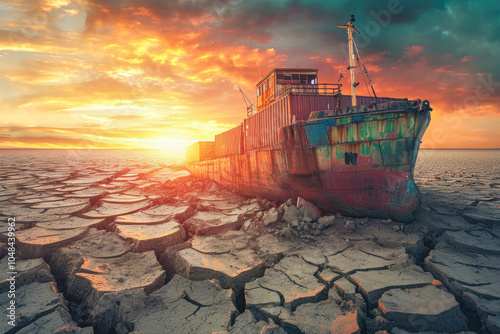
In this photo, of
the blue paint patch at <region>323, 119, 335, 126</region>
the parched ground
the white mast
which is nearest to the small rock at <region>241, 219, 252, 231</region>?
the parched ground

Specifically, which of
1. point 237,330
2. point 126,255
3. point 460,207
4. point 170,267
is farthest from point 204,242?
point 460,207

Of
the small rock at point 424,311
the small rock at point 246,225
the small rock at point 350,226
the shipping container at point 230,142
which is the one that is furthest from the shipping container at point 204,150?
the small rock at point 424,311

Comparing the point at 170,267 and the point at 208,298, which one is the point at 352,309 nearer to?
the point at 208,298

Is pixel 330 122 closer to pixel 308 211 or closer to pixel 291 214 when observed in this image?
pixel 308 211

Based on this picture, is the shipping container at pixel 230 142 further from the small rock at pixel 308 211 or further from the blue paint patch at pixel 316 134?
the small rock at pixel 308 211

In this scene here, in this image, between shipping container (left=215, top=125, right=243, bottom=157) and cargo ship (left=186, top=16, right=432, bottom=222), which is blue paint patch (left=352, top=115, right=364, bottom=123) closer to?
cargo ship (left=186, top=16, right=432, bottom=222)

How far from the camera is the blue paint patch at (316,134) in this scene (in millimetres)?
4281

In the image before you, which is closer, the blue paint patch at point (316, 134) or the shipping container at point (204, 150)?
the blue paint patch at point (316, 134)

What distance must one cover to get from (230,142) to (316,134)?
569cm

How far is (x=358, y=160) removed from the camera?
4047 mm

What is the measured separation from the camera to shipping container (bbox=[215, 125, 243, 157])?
28.3ft

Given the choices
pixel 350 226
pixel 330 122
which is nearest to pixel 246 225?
pixel 350 226

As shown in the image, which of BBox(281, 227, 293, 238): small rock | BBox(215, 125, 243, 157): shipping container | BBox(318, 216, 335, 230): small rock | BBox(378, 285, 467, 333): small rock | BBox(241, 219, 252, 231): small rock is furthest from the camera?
BBox(215, 125, 243, 157): shipping container

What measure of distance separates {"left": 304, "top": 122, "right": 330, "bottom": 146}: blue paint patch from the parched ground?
4.21 ft
